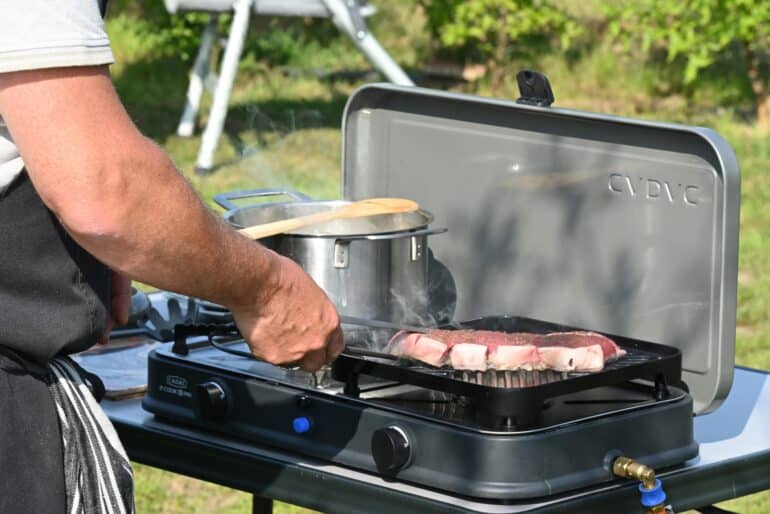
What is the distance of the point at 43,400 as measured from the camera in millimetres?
1795

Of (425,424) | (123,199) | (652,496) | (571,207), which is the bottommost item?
(652,496)

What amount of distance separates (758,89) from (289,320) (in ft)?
25.3

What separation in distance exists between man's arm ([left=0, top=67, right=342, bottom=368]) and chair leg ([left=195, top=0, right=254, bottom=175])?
6053 mm

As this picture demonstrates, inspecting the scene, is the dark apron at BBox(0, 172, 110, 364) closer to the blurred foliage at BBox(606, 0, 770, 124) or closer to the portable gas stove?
the portable gas stove

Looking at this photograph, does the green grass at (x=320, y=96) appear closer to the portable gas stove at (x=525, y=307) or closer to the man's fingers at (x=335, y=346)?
the portable gas stove at (x=525, y=307)

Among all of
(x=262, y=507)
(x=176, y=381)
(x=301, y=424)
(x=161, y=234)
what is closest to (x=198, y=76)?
(x=262, y=507)

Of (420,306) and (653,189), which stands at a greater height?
(653,189)

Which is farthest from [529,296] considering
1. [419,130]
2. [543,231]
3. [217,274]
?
[217,274]

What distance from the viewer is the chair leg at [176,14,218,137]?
28.3 feet

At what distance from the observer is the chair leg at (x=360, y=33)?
803 centimetres

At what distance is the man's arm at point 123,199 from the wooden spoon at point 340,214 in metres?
0.39

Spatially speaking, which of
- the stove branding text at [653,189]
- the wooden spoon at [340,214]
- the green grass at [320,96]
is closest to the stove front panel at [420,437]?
the wooden spoon at [340,214]

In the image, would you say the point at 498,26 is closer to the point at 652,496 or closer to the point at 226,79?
the point at 226,79

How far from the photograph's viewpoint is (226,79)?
7.80 m
